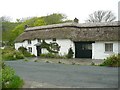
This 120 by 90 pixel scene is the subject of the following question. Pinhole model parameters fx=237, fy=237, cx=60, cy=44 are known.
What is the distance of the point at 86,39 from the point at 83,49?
1.71 m

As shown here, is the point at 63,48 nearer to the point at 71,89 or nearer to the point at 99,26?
the point at 99,26

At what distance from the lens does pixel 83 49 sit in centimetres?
3522

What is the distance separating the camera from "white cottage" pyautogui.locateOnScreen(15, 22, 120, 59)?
1304 inches

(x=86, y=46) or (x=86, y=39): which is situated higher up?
(x=86, y=39)

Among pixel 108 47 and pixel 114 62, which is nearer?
pixel 114 62

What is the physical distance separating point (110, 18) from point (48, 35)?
38618 mm

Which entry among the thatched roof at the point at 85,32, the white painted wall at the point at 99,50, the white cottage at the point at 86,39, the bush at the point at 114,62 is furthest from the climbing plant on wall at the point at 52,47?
the bush at the point at 114,62

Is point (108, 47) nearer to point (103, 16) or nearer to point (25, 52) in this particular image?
point (25, 52)

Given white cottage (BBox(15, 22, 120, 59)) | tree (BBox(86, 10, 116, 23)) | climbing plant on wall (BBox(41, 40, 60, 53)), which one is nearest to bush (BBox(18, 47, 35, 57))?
white cottage (BBox(15, 22, 120, 59))

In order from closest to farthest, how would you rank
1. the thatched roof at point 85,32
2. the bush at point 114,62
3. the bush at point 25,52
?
the bush at point 114,62 → the thatched roof at point 85,32 → the bush at point 25,52

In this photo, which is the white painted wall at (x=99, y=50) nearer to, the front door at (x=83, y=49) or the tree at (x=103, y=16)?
the front door at (x=83, y=49)

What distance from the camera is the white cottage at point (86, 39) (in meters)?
33.1

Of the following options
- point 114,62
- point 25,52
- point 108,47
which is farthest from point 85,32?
point 25,52

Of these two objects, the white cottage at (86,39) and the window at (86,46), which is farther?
the window at (86,46)
